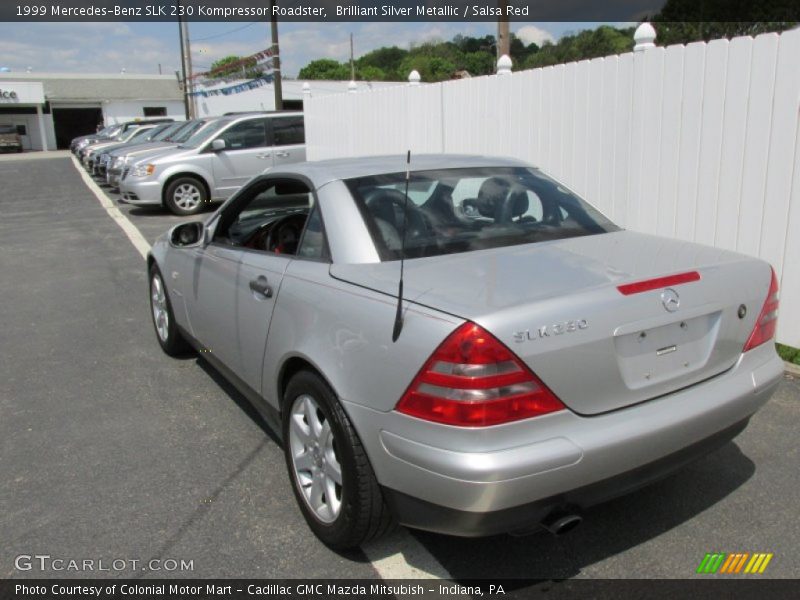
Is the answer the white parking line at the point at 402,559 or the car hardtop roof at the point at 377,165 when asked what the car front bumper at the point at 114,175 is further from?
the white parking line at the point at 402,559

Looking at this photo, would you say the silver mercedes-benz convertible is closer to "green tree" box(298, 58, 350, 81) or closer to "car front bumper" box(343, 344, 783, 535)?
"car front bumper" box(343, 344, 783, 535)

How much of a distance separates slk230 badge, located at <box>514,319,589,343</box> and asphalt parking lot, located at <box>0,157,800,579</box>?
103 centimetres

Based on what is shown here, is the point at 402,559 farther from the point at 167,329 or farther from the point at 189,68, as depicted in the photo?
the point at 189,68

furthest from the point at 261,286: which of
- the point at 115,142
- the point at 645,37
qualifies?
the point at 115,142

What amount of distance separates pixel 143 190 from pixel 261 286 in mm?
10933

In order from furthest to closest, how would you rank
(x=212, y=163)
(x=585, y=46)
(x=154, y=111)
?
(x=154, y=111) → (x=585, y=46) → (x=212, y=163)

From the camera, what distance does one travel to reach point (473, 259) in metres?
2.84

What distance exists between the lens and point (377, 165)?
3580mm

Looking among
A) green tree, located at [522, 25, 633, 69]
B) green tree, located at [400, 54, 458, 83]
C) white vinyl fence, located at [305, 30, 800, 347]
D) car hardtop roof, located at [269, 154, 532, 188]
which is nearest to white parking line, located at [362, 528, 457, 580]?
car hardtop roof, located at [269, 154, 532, 188]

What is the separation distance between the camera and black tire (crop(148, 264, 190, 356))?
16.4 feet

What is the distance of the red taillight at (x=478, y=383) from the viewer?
7.17 ft

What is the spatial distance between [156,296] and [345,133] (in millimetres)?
7165

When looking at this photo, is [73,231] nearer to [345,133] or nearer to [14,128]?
[345,133]

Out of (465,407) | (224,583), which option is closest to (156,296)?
(224,583)
